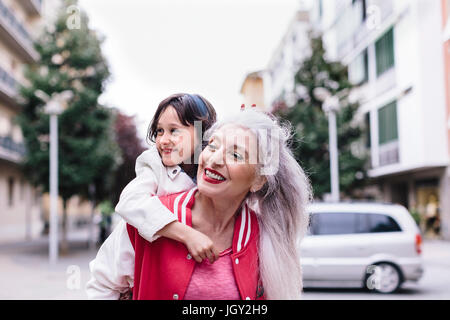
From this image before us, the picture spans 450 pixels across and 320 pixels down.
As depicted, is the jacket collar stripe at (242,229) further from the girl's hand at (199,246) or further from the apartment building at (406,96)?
the apartment building at (406,96)

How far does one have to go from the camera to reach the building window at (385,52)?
20344 millimetres

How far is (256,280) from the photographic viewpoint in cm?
155

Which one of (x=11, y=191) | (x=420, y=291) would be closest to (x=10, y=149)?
(x=11, y=191)

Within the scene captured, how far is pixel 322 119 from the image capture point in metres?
18.0

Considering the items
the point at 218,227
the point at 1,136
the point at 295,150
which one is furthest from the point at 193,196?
the point at 1,136

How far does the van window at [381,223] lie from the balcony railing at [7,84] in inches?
653

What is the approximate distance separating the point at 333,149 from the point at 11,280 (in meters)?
A: 9.20

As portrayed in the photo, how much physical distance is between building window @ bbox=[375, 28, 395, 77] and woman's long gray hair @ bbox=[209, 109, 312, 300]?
20.0m

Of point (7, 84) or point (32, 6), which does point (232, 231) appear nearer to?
point (7, 84)

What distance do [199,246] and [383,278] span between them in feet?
27.0

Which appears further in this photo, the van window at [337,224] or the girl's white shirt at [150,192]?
the van window at [337,224]

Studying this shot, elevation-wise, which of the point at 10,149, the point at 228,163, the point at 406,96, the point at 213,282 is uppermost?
the point at 406,96

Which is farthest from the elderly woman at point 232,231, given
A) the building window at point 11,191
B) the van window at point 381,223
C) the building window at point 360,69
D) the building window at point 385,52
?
the building window at point 11,191

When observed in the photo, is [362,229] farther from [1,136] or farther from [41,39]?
[1,136]
